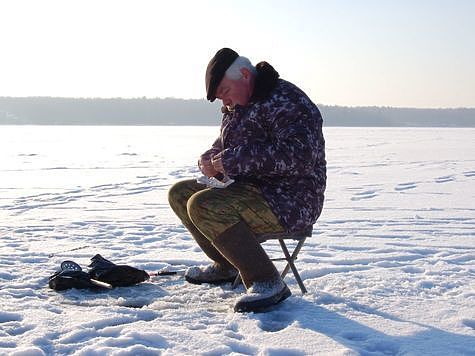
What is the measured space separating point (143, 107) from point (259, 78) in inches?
4898

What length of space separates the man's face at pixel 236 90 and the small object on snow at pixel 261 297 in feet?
3.34

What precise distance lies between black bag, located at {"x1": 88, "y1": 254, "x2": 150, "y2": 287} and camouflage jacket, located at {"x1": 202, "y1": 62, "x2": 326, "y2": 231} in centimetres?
95

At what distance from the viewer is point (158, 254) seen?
16.8ft

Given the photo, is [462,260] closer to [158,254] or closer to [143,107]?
[158,254]

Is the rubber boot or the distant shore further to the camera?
the distant shore

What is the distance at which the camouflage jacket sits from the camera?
3254mm

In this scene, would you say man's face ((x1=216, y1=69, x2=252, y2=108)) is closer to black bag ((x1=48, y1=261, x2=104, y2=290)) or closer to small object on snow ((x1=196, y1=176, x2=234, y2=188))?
small object on snow ((x1=196, y1=176, x2=234, y2=188))

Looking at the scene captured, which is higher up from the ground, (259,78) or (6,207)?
(259,78)

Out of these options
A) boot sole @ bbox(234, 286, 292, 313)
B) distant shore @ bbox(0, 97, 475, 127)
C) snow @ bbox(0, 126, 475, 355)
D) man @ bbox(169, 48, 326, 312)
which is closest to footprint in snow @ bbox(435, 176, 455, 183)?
snow @ bbox(0, 126, 475, 355)

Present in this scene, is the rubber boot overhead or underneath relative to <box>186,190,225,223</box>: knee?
underneath

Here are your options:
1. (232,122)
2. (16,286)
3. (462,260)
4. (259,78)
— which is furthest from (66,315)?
(462,260)

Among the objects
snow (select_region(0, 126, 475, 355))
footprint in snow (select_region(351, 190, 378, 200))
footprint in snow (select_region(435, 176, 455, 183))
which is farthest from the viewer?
footprint in snow (select_region(435, 176, 455, 183))

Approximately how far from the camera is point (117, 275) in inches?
154

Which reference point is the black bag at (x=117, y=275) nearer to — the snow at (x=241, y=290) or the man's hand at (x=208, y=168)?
the snow at (x=241, y=290)
